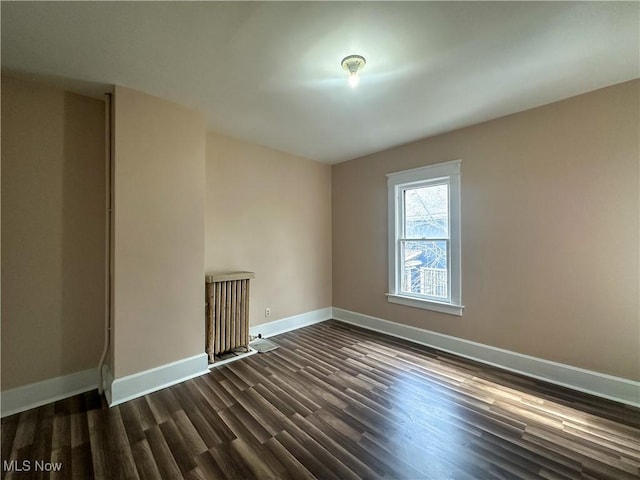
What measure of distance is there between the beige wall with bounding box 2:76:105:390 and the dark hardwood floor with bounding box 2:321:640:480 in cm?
49

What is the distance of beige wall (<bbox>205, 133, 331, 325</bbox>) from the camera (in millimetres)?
3352

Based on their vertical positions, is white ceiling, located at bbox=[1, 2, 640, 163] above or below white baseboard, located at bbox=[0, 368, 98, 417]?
above

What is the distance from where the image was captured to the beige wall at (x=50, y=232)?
2.12m

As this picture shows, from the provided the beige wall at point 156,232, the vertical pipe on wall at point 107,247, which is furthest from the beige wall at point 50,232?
the beige wall at point 156,232

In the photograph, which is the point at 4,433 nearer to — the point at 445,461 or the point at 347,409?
the point at 347,409

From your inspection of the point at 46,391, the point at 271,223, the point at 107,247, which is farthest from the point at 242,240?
the point at 46,391

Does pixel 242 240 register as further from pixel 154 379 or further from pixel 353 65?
pixel 353 65

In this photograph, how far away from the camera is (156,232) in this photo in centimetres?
247

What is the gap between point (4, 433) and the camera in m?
1.83

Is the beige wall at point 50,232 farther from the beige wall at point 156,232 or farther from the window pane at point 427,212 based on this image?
the window pane at point 427,212

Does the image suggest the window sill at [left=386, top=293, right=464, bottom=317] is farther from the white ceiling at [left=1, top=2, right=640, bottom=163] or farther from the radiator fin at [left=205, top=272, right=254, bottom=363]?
the white ceiling at [left=1, top=2, right=640, bottom=163]

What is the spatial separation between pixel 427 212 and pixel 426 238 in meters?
0.35

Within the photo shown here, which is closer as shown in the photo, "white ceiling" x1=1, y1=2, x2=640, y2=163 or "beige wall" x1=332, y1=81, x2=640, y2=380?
"white ceiling" x1=1, y1=2, x2=640, y2=163

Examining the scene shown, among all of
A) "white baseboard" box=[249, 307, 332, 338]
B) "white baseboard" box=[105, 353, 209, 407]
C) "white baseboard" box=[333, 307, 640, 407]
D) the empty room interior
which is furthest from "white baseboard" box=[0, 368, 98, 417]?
"white baseboard" box=[333, 307, 640, 407]
